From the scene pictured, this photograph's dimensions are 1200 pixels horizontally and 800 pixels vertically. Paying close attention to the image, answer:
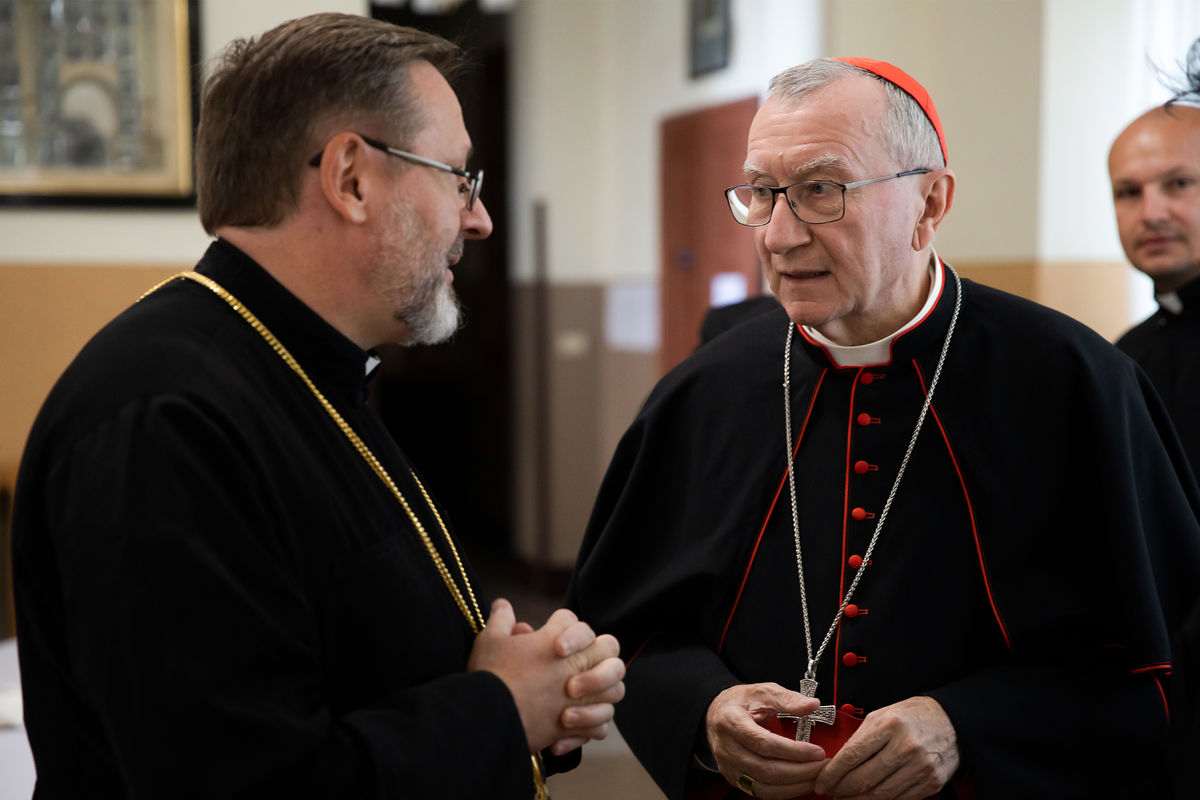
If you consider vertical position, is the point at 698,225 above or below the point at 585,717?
above

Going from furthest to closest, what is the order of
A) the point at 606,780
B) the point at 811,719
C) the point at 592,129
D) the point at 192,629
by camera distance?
the point at 592,129 < the point at 606,780 < the point at 811,719 < the point at 192,629

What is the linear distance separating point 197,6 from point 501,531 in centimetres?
432

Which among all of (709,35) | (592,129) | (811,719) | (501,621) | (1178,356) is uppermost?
(709,35)

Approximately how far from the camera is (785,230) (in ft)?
6.05

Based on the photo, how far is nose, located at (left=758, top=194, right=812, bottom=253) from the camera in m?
1.84

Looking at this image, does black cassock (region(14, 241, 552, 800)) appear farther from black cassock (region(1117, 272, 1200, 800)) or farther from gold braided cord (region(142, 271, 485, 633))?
black cassock (region(1117, 272, 1200, 800))

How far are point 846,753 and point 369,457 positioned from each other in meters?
0.82

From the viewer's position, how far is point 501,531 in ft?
24.8

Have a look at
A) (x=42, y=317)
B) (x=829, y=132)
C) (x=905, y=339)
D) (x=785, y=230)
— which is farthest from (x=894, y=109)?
(x=42, y=317)

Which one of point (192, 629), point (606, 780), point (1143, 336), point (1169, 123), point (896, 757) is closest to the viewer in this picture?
point (192, 629)

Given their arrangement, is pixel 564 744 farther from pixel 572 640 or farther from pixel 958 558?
pixel 958 558

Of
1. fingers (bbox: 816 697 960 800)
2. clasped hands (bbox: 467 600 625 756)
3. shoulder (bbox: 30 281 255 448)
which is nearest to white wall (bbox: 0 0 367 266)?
shoulder (bbox: 30 281 255 448)

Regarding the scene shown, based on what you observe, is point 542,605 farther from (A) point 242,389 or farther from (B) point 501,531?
(A) point 242,389

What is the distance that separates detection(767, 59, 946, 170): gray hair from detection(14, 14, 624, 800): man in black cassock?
654mm
